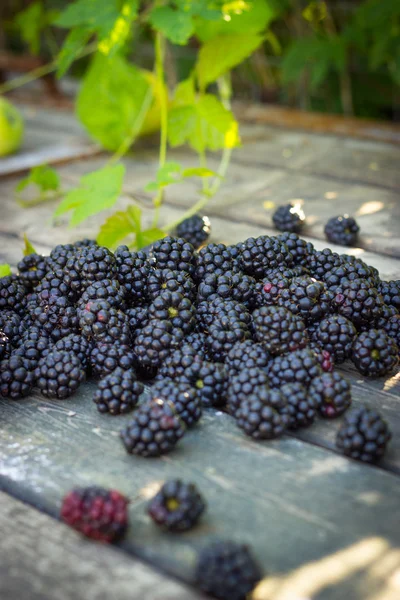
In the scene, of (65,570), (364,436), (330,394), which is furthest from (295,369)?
(65,570)

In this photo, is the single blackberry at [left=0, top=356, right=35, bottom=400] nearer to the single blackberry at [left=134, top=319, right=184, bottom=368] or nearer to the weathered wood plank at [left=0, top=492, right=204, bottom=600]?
the single blackberry at [left=134, top=319, right=184, bottom=368]

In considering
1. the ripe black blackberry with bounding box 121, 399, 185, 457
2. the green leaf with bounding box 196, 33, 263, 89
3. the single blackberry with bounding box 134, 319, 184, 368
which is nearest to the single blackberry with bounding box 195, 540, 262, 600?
the ripe black blackberry with bounding box 121, 399, 185, 457

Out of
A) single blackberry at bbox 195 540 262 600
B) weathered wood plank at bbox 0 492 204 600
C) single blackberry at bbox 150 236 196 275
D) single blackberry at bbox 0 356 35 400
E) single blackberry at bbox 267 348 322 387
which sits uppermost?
single blackberry at bbox 150 236 196 275

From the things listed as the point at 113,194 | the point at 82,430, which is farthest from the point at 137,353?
the point at 113,194

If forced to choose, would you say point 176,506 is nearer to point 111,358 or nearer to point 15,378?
point 111,358

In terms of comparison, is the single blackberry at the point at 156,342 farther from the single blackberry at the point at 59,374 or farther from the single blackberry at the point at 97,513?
the single blackberry at the point at 97,513

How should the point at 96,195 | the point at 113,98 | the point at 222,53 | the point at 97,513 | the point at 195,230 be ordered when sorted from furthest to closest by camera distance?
1. the point at 113,98
2. the point at 222,53
3. the point at 195,230
4. the point at 96,195
5. the point at 97,513

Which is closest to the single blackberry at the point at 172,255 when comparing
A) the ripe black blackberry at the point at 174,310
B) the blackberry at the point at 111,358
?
the ripe black blackberry at the point at 174,310
